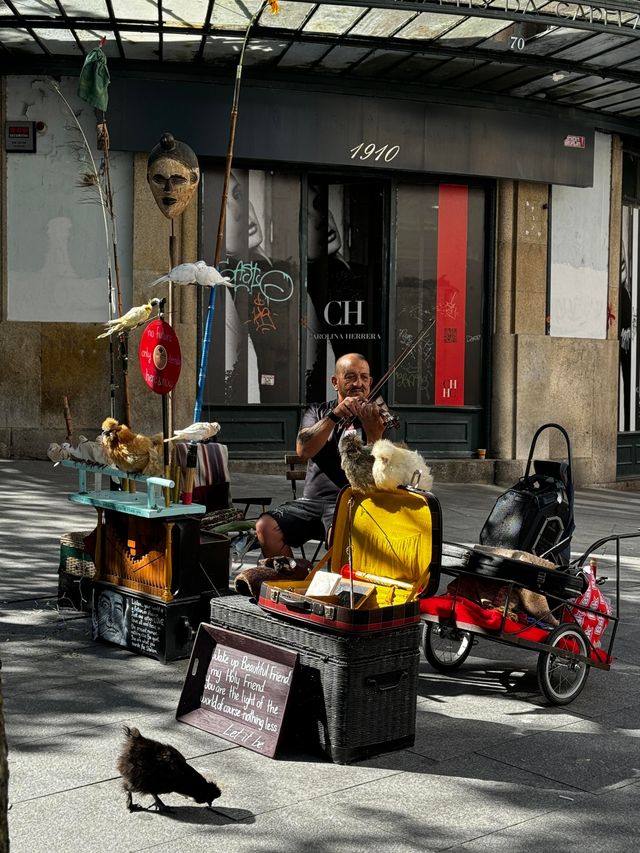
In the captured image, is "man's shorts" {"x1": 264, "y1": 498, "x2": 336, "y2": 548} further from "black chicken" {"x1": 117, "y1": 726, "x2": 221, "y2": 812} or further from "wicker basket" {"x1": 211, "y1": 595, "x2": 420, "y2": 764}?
"black chicken" {"x1": 117, "y1": 726, "x2": 221, "y2": 812}

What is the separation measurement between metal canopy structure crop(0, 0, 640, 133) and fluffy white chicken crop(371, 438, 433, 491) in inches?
264

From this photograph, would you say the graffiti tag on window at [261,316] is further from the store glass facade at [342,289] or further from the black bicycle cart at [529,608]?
the black bicycle cart at [529,608]

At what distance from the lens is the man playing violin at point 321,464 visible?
19.5 feet

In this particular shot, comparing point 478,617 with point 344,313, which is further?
point 344,313

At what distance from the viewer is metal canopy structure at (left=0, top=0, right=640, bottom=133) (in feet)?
36.0

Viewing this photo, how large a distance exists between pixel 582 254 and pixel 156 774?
479 inches

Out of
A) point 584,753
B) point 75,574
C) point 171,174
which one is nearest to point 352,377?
point 171,174

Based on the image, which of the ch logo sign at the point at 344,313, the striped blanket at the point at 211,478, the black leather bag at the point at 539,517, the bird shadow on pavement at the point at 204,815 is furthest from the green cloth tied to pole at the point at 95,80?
the ch logo sign at the point at 344,313

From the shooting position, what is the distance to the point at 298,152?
12.9m

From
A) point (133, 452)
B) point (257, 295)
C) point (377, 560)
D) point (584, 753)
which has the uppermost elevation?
point (257, 295)

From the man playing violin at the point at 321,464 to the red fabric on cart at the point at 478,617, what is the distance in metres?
0.97

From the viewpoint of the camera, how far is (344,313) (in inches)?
535

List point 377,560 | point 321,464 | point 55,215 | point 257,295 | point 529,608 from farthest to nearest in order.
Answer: point 257,295 < point 55,215 < point 321,464 < point 529,608 < point 377,560

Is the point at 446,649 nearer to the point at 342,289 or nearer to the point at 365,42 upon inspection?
the point at 365,42
